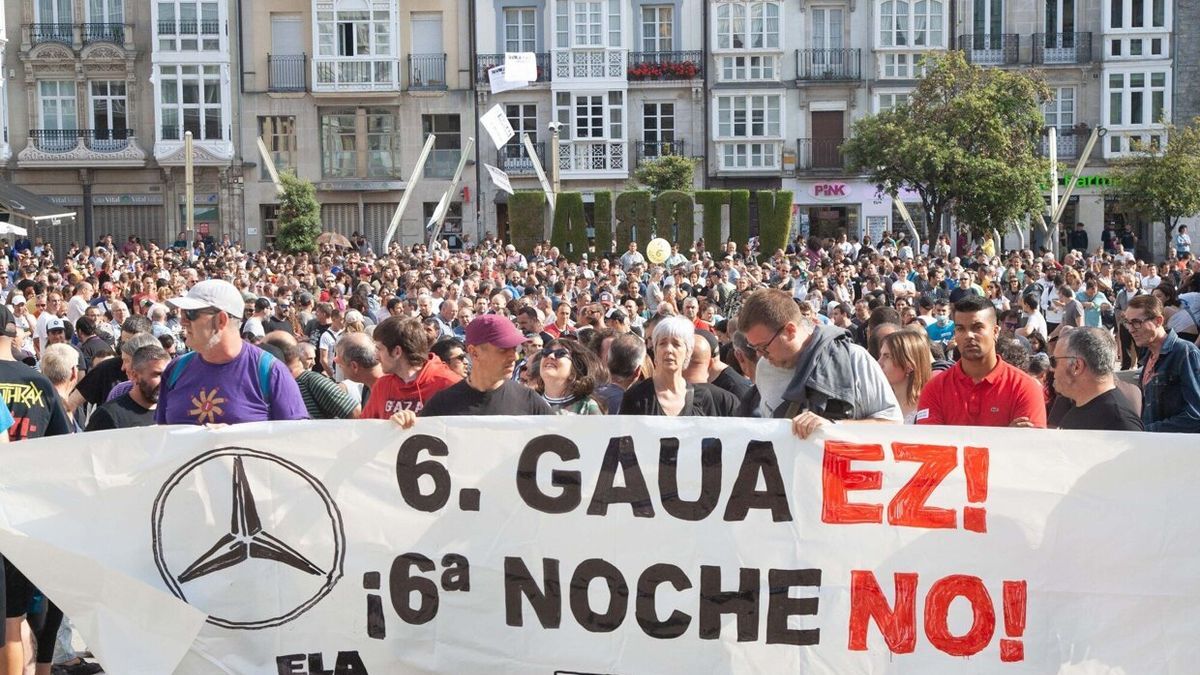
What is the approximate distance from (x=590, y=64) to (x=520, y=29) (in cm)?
252

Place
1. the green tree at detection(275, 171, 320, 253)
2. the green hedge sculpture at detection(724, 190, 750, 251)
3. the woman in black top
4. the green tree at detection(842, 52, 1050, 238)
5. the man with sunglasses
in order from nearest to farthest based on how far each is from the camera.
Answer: the man with sunglasses
the woman in black top
the green hedge sculpture at detection(724, 190, 750, 251)
the green tree at detection(842, 52, 1050, 238)
the green tree at detection(275, 171, 320, 253)

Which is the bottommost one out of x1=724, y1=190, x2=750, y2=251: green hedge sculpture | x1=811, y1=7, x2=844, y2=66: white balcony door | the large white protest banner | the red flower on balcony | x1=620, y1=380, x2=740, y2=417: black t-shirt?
the large white protest banner

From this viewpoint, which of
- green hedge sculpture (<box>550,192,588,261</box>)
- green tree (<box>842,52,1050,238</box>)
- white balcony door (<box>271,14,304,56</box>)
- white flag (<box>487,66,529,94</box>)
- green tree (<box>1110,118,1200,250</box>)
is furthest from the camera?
white balcony door (<box>271,14,304,56</box>)

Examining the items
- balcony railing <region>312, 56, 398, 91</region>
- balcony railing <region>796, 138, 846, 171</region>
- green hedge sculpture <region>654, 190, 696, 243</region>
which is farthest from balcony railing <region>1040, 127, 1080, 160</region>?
balcony railing <region>312, 56, 398, 91</region>

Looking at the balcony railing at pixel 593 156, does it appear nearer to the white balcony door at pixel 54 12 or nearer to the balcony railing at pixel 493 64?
the balcony railing at pixel 493 64

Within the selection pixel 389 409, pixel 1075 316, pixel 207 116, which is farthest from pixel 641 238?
pixel 389 409

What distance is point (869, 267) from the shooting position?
26531 mm

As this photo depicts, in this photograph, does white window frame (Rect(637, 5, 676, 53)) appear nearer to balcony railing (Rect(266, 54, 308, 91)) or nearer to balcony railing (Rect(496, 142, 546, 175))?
balcony railing (Rect(496, 142, 546, 175))

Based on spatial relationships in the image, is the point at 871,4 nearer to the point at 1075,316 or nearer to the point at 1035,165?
the point at 1035,165

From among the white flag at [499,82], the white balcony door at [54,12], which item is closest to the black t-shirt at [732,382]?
the white flag at [499,82]

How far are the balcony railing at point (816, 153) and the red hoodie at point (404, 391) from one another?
39.9 metres

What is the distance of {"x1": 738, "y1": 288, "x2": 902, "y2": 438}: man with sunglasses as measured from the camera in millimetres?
5980

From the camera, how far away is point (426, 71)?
1860 inches

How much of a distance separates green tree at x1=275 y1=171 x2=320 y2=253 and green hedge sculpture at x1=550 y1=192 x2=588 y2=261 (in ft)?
22.9
